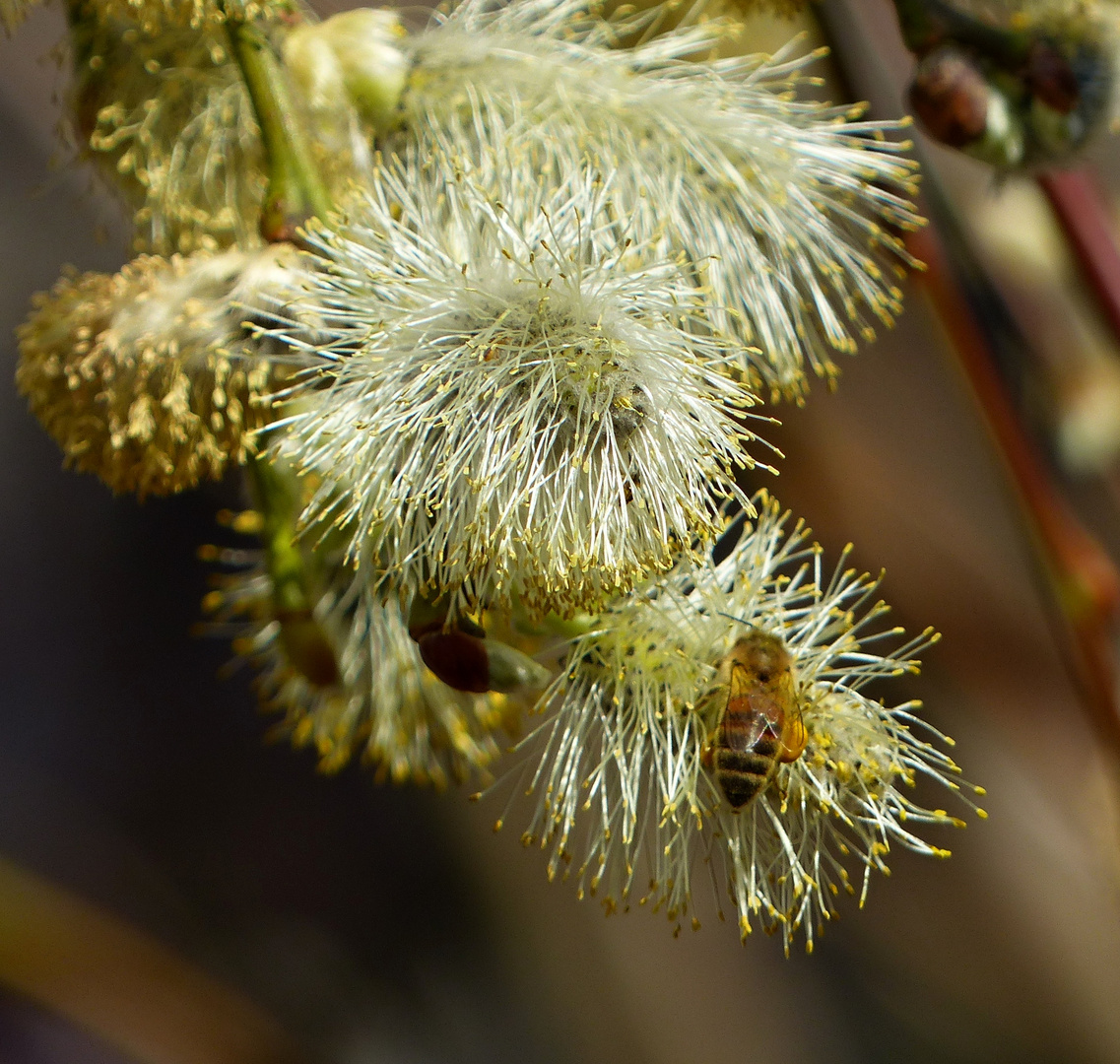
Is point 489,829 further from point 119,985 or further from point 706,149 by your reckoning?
point 706,149

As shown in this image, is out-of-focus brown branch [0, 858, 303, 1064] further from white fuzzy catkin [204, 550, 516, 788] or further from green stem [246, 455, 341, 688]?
green stem [246, 455, 341, 688]

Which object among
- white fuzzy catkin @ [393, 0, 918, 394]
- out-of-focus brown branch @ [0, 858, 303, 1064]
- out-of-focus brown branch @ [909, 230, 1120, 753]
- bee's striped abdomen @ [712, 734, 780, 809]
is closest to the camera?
bee's striped abdomen @ [712, 734, 780, 809]

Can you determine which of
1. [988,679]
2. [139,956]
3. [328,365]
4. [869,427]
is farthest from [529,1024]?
[328,365]

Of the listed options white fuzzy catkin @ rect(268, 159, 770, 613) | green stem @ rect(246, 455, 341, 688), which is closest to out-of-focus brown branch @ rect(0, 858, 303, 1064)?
green stem @ rect(246, 455, 341, 688)

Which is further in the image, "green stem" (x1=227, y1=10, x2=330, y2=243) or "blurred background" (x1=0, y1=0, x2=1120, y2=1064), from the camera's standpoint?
"blurred background" (x1=0, y1=0, x2=1120, y2=1064)

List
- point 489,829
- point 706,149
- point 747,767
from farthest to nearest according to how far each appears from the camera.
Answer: point 489,829 → point 706,149 → point 747,767

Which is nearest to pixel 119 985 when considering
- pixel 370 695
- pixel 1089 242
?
pixel 370 695

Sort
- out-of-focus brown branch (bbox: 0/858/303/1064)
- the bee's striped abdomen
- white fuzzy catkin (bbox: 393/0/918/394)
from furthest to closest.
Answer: out-of-focus brown branch (bbox: 0/858/303/1064) → white fuzzy catkin (bbox: 393/0/918/394) → the bee's striped abdomen
